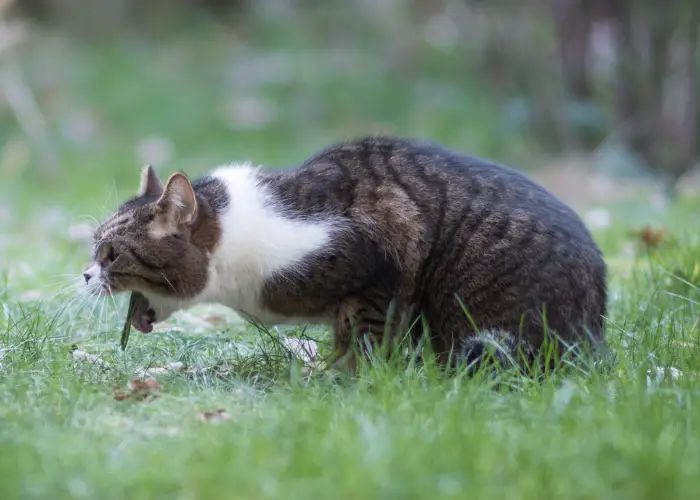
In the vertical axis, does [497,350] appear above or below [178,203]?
below

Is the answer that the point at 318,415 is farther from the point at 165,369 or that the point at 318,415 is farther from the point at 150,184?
the point at 150,184

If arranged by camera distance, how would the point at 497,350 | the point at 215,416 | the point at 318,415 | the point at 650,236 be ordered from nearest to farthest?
the point at 318,415, the point at 215,416, the point at 497,350, the point at 650,236

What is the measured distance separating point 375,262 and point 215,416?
31.6 inches

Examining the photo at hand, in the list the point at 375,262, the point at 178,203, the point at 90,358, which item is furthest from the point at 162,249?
the point at 375,262

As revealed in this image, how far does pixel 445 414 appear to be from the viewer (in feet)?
7.80

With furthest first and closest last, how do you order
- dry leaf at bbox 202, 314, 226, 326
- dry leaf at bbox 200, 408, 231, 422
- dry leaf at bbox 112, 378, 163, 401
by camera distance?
dry leaf at bbox 202, 314, 226, 326, dry leaf at bbox 112, 378, 163, 401, dry leaf at bbox 200, 408, 231, 422

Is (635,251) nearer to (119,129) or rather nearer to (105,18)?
(119,129)

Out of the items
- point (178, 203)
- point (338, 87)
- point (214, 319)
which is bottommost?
point (214, 319)

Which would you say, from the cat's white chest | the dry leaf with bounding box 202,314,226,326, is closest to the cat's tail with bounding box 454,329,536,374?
the cat's white chest

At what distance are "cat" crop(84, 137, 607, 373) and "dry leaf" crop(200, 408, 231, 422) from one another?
578mm

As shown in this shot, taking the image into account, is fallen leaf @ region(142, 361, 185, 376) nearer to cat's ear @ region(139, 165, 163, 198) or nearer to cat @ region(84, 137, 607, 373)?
cat @ region(84, 137, 607, 373)

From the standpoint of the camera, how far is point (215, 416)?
2.55m

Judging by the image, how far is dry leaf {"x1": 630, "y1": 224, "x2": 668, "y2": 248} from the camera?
4766 millimetres

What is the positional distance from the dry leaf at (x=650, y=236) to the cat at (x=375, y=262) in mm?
1681
